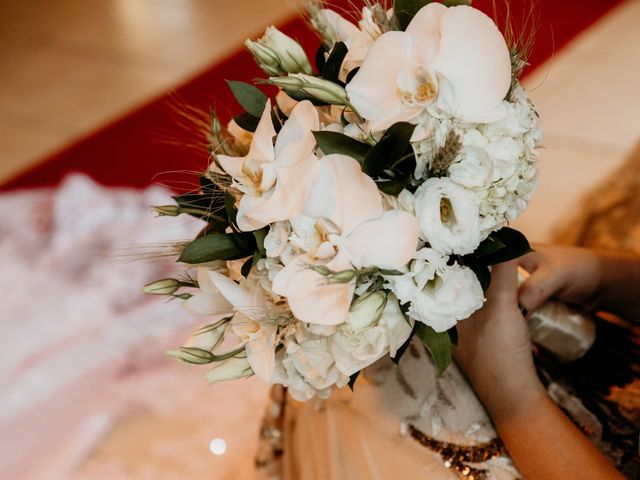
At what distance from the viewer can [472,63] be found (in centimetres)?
62

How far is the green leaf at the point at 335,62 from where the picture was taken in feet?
2.31

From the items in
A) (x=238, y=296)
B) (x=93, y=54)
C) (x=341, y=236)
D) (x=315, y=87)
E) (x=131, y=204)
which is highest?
(x=315, y=87)

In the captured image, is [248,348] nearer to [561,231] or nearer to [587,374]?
[587,374]

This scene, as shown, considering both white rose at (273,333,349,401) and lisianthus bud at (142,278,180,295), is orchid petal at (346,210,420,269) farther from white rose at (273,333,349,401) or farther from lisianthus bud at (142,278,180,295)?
lisianthus bud at (142,278,180,295)

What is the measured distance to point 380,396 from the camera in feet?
2.97

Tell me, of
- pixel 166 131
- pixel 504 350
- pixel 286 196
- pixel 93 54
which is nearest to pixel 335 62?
pixel 286 196

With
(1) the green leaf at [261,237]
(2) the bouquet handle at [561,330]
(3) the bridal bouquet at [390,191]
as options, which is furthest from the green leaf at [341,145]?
(2) the bouquet handle at [561,330]

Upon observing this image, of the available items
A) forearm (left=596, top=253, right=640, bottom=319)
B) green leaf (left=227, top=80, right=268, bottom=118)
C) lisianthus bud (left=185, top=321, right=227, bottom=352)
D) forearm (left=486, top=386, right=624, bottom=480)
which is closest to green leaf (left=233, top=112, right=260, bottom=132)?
green leaf (left=227, top=80, right=268, bottom=118)

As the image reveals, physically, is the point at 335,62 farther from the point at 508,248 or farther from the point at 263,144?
the point at 508,248

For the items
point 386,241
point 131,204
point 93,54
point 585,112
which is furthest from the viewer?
point 93,54

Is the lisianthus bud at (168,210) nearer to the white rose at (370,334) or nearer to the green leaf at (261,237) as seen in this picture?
the green leaf at (261,237)

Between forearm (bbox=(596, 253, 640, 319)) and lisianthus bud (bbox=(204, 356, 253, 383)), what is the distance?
0.62 m

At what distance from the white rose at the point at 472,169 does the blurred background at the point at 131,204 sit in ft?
1.10

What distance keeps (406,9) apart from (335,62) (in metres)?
0.09
